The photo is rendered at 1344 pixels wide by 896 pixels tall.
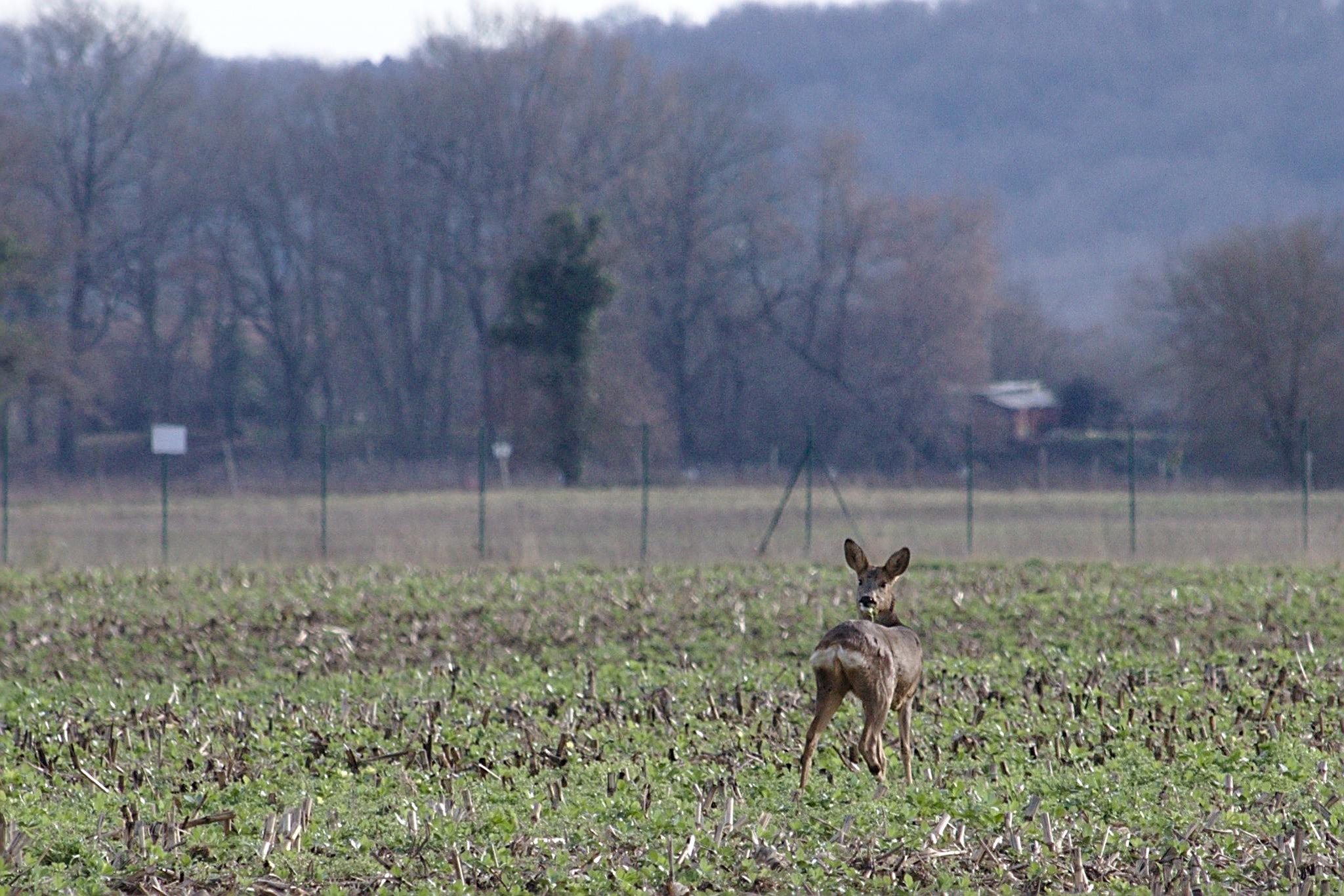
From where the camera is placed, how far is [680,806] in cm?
724

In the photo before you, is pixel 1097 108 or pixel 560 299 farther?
pixel 1097 108

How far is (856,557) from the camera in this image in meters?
7.12

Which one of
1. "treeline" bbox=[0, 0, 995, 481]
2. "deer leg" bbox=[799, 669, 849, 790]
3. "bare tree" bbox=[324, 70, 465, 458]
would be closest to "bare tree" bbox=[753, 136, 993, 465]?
"treeline" bbox=[0, 0, 995, 481]

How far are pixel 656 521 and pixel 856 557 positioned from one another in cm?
2476

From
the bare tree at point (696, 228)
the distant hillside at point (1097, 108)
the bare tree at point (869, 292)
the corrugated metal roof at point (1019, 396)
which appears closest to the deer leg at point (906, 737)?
the bare tree at point (696, 228)

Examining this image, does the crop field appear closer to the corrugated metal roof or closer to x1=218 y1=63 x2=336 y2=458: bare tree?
the corrugated metal roof

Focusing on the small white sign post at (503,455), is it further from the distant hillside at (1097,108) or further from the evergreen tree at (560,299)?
the distant hillside at (1097,108)

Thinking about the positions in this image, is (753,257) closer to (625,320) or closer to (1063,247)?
(625,320)

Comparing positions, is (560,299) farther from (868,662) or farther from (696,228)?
(868,662)

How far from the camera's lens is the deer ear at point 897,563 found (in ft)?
23.0

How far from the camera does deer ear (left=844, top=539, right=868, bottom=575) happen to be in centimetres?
708

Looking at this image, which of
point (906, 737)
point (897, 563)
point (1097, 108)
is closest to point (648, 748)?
point (906, 737)

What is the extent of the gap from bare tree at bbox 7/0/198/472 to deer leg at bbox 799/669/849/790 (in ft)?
181

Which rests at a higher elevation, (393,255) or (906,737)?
(393,255)
